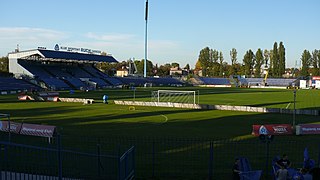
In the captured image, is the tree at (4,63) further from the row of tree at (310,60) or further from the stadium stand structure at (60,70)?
the row of tree at (310,60)

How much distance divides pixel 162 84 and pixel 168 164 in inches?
3979

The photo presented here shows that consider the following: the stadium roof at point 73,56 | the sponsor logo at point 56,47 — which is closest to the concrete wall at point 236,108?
the stadium roof at point 73,56

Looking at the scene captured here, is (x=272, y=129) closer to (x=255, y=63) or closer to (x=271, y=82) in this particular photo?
(x=271, y=82)

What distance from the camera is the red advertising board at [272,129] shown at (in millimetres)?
25562

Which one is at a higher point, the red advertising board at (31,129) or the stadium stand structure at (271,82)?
the stadium stand structure at (271,82)

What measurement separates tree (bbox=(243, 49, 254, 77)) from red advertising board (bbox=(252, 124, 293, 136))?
436 ft

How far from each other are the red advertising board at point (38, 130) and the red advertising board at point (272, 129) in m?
13.9

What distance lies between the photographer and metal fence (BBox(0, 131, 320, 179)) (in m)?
15.3

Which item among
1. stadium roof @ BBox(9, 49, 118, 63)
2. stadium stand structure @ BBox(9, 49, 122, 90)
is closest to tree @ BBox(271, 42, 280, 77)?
stadium stand structure @ BBox(9, 49, 122, 90)

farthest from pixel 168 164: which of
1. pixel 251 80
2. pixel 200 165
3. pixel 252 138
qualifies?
pixel 251 80

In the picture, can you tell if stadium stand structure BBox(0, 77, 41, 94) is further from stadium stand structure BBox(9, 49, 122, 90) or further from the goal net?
the goal net

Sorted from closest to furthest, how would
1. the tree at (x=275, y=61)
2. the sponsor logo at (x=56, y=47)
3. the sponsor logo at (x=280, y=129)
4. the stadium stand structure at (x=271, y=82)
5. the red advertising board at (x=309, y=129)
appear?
the sponsor logo at (x=280, y=129) → the red advertising board at (x=309, y=129) → the sponsor logo at (x=56, y=47) → the stadium stand structure at (x=271, y=82) → the tree at (x=275, y=61)

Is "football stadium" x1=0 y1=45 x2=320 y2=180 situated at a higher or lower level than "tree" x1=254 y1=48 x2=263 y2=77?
lower

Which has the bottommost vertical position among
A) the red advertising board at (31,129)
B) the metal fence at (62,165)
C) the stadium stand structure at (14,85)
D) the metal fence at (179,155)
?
the metal fence at (179,155)
